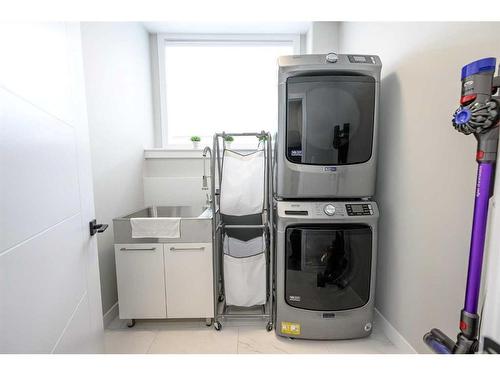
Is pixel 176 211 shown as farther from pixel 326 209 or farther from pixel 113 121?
pixel 326 209

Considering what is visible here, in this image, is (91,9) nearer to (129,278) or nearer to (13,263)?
(13,263)

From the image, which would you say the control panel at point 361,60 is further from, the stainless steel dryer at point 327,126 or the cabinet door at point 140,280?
the cabinet door at point 140,280

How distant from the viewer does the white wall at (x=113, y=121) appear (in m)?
1.55

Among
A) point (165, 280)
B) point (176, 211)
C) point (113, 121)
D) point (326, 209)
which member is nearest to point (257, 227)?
point (326, 209)

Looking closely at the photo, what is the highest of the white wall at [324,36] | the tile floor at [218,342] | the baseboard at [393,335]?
the white wall at [324,36]

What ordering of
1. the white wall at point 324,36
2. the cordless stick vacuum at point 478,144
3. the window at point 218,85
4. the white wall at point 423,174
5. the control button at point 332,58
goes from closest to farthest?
the cordless stick vacuum at point 478,144 < the white wall at point 423,174 < the control button at point 332,58 < the white wall at point 324,36 < the window at point 218,85

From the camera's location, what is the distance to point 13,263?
1.64 ft

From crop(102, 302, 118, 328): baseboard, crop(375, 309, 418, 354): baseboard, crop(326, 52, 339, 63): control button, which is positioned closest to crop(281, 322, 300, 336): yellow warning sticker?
crop(375, 309, 418, 354): baseboard

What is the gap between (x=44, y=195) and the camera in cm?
65

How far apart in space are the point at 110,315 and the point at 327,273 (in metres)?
1.66

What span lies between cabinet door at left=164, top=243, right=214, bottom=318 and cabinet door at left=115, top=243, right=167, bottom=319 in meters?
0.06

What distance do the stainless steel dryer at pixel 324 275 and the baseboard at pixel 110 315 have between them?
4.24 feet

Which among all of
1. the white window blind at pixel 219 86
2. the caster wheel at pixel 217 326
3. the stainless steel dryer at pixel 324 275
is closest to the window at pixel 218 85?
the white window blind at pixel 219 86
